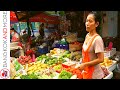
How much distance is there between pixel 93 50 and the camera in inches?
97.9

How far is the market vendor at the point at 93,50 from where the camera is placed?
2.48 m

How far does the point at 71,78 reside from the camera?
2.62 m

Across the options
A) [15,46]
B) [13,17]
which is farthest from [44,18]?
[15,46]

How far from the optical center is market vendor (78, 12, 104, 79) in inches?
97.5

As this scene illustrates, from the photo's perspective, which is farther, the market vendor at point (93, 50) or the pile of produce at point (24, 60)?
the pile of produce at point (24, 60)

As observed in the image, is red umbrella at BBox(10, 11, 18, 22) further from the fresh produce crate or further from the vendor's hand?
the vendor's hand

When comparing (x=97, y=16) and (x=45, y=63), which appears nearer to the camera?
(x=97, y=16)

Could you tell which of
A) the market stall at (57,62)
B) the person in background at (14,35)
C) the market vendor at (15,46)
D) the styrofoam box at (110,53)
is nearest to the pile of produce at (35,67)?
the market stall at (57,62)

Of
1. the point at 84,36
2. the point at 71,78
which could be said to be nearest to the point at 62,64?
the point at 71,78

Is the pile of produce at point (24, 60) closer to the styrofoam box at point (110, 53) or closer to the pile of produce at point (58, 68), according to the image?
the pile of produce at point (58, 68)

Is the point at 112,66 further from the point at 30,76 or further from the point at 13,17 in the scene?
the point at 13,17
